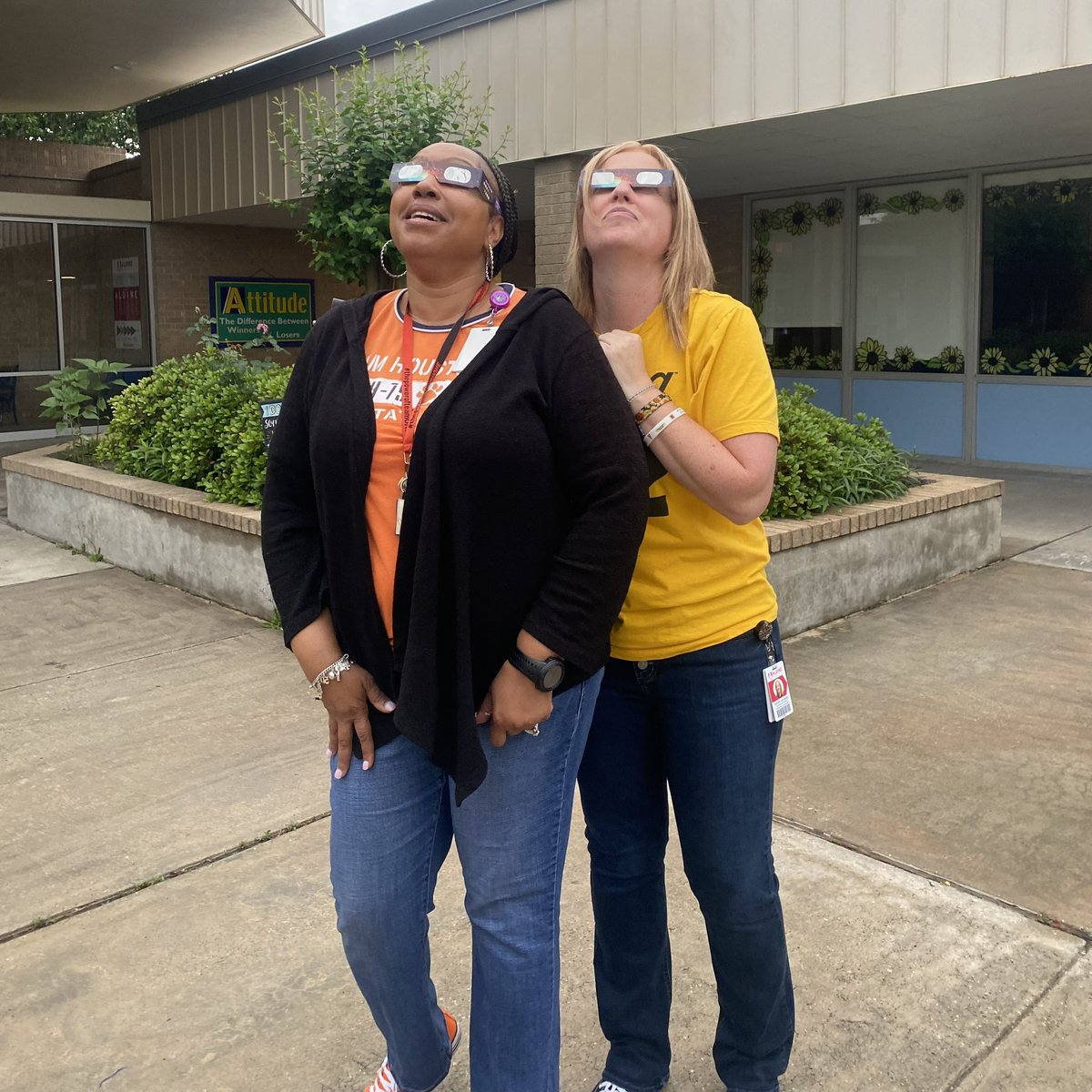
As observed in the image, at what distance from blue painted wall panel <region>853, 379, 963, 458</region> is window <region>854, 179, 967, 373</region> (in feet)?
0.60

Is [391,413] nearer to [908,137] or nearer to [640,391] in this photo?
[640,391]

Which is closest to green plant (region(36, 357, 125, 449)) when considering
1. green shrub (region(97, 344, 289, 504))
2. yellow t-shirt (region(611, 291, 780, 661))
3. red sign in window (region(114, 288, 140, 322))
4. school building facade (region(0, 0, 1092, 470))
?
green shrub (region(97, 344, 289, 504))

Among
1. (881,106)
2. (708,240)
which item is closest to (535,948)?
(881,106)

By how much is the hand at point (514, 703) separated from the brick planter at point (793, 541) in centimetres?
354

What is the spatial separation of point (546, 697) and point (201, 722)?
2.99 metres

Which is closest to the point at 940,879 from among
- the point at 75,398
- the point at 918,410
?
the point at 75,398

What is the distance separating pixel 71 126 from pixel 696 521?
28365mm

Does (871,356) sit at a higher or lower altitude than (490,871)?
higher

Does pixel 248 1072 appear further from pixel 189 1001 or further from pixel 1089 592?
pixel 1089 592

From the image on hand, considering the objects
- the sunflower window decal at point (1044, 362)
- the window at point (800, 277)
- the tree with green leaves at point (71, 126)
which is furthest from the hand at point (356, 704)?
the tree with green leaves at point (71, 126)

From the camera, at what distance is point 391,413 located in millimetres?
1909

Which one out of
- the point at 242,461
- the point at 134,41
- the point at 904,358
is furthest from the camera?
the point at 134,41

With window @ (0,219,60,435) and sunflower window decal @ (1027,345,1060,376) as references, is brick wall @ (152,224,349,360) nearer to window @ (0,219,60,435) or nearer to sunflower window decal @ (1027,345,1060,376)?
window @ (0,219,60,435)

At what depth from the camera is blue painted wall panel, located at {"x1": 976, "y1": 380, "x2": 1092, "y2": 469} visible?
10.3m
